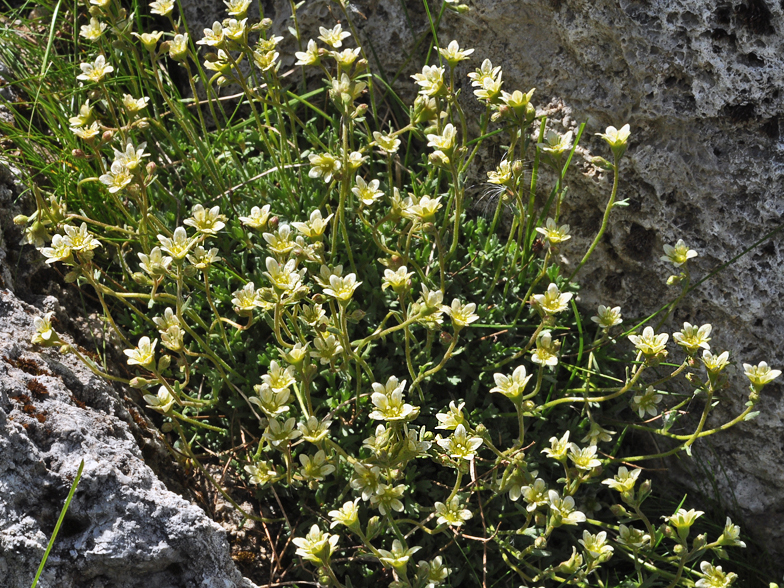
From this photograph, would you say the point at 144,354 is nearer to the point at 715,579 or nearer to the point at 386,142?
the point at 386,142

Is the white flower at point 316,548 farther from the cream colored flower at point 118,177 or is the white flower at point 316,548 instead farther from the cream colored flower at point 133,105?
the cream colored flower at point 133,105

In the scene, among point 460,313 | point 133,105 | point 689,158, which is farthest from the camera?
point 133,105

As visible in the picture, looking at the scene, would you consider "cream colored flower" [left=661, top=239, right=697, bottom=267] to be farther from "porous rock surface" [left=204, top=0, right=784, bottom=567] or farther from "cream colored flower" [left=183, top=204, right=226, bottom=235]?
"cream colored flower" [left=183, top=204, right=226, bottom=235]

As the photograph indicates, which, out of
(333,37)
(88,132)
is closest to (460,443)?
(333,37)

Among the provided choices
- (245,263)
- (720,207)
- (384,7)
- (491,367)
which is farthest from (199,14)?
(720,207)

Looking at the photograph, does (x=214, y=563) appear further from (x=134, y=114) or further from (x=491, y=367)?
(x=134, y=114)

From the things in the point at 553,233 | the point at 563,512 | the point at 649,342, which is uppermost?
the point at 553,233
